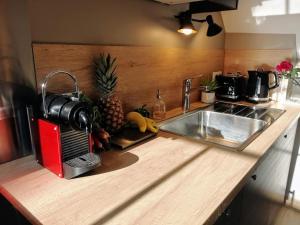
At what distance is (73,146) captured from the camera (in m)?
0.90

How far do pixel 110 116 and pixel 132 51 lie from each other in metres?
0.44

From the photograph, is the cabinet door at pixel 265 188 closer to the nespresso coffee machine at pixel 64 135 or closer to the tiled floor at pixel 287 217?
the tiled floor at pixel 287 217

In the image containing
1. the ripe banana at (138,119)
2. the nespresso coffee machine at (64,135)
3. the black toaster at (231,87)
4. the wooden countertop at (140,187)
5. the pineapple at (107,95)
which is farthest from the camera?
the black toaster at (231,87)

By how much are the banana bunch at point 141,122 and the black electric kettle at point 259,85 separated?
3.66 ft

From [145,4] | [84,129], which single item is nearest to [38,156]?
[84,129]

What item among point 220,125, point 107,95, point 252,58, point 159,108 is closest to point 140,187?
point 107,95

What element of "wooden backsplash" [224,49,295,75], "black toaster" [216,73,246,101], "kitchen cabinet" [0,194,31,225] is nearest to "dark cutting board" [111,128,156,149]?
"kitchen cabinet" [0,194,31,225]

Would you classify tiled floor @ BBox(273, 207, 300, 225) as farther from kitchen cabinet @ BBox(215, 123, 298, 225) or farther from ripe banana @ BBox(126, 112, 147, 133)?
ripe banana @ BBox(126, 112, 147, 133)

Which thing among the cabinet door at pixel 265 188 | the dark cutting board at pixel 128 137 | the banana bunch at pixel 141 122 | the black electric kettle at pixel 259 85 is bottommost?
the cabinet door at pixel 265 188

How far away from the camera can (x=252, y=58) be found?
2.27 metres

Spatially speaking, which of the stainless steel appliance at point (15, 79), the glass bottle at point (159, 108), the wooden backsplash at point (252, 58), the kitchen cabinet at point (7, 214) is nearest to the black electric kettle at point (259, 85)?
the wooden backsplash at point (252, 58)

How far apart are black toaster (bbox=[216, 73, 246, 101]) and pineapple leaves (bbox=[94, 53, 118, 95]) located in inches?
47.9

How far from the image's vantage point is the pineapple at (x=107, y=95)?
1.16 metres

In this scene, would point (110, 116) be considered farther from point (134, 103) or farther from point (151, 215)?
point (151, 215)
